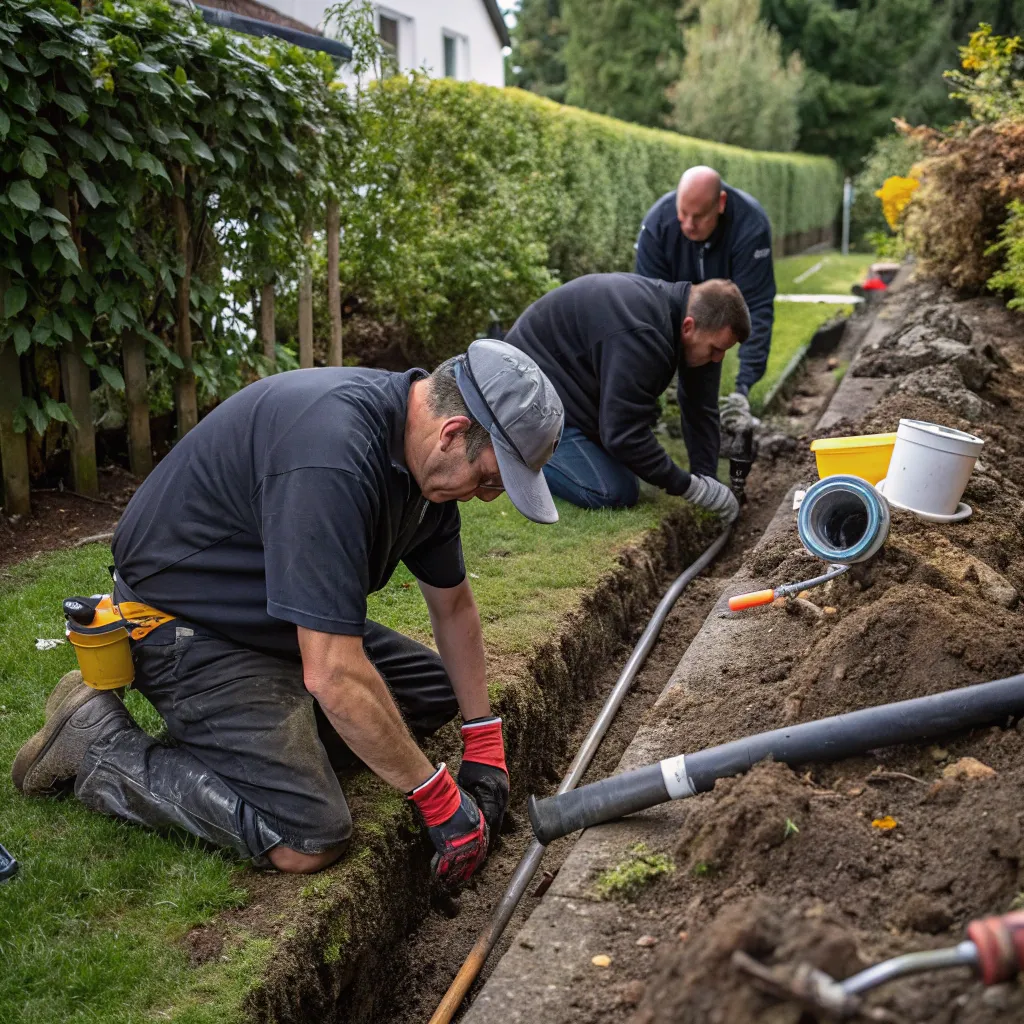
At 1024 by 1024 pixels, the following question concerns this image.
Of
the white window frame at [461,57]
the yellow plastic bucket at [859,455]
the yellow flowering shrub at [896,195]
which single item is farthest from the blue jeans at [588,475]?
the white window frame at [461,57]

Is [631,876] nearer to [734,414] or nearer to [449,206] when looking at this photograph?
[734,414]

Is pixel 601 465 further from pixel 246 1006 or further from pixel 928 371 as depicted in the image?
pixel 246 1006

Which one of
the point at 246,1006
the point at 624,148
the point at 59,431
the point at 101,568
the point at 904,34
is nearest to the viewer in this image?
the point at 246,1006

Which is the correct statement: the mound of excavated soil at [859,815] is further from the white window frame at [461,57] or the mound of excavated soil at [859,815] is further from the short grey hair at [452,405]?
the white window frame at [461,57]

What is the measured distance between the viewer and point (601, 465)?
6.05m

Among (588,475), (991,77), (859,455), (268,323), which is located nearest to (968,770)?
(859,455)

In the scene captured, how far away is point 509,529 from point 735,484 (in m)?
1.73

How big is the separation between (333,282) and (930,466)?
4.36 m

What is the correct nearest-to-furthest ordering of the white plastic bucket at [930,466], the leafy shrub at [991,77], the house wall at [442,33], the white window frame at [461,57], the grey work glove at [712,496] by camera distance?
the white plastic bucket at [930,466], the grey work glove at [712,496], the leafy shrub at [991,77], the house wall at [442,33], the white window frame at [461,57]

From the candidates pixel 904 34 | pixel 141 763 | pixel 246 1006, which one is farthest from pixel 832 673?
pixel 904 34

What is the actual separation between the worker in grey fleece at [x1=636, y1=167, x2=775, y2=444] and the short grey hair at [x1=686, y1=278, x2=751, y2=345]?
1.49m

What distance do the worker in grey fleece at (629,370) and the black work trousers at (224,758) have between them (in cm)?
292

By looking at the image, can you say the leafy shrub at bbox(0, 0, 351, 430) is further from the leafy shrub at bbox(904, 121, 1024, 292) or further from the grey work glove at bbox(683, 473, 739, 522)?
the leafy shrub at bbox(904, 121, 1024, 292)

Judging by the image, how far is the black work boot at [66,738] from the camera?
120 inches
